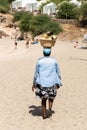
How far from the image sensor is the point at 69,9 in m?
76.6

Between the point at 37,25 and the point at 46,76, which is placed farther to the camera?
the point at 37,25

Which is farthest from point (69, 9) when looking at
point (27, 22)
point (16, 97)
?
point (16, 97)

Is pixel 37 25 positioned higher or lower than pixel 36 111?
lower

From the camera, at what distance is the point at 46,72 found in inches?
344

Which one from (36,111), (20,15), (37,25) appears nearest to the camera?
(36,111)

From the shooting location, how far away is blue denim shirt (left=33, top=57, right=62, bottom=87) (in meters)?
8.70

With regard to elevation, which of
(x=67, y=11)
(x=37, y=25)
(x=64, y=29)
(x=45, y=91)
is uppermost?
(x=45, y=91)

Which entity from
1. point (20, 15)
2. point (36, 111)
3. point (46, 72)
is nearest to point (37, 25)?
point (20, 15)

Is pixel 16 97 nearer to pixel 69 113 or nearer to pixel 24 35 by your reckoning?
pixel 69 113

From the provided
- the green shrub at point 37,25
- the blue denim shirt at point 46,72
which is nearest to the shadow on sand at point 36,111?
the blue denim shirt at point 46,72

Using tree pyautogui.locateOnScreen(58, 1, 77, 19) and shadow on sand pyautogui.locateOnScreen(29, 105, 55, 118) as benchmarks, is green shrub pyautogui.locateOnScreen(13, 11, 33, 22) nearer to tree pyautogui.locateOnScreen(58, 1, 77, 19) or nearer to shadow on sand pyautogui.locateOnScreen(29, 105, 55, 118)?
tree pyautogui.locateOnScreen(58, 1, 77, 19)

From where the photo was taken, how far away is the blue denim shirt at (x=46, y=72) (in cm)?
870

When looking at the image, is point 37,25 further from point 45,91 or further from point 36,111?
point 45,91

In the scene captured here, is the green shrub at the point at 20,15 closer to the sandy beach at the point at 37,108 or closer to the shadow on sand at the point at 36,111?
the sandy beach at the point at 37,108
